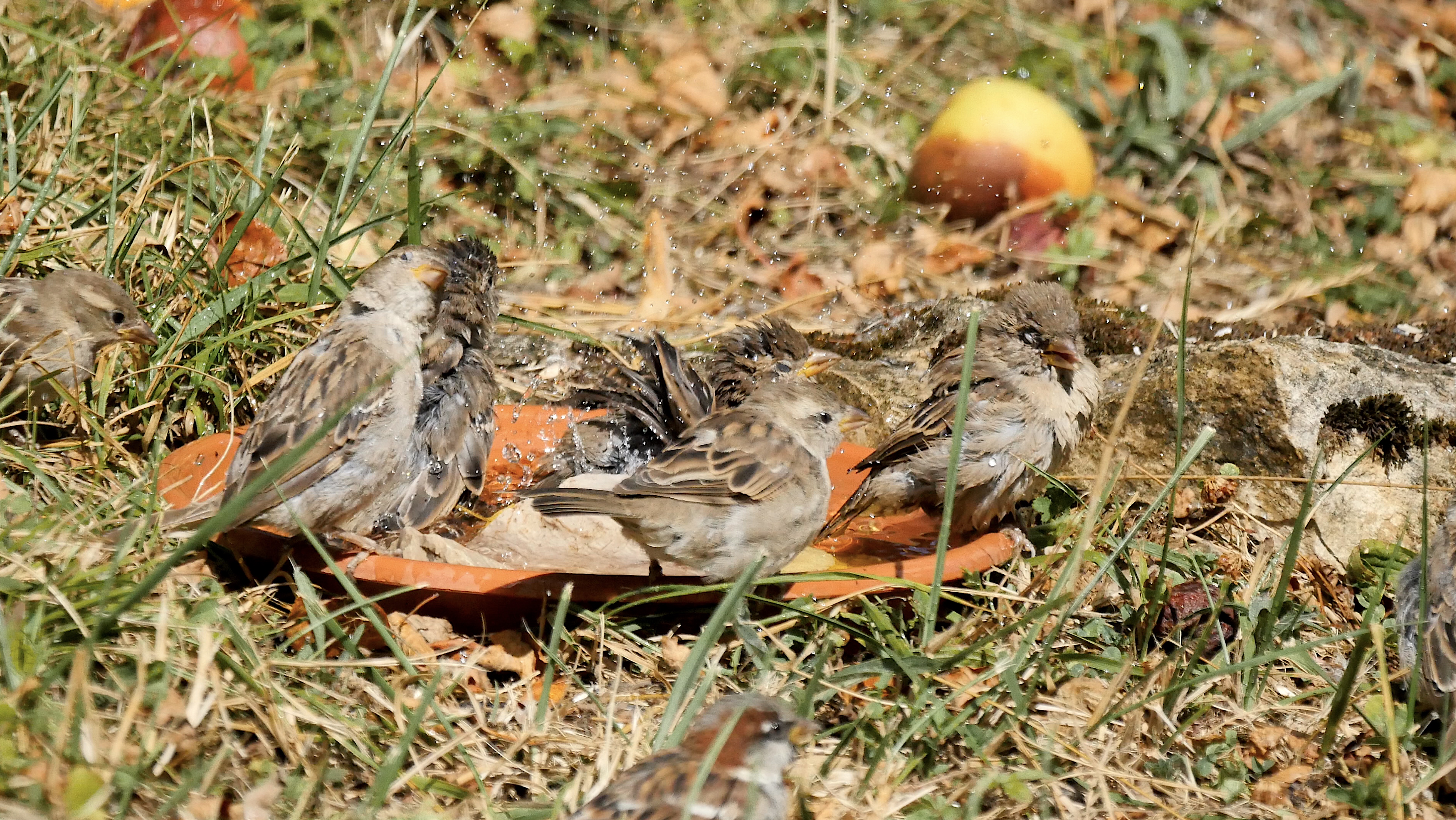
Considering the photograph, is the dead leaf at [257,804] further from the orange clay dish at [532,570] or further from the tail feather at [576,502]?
the tail feather at [576,502]

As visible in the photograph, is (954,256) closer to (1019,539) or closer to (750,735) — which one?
(1019,539)

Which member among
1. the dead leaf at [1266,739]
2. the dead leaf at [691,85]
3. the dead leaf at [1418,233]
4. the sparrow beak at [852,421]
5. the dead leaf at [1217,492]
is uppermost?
the sparrow beak at [852,421]

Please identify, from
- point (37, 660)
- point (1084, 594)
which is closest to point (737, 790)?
point (1084, 594)

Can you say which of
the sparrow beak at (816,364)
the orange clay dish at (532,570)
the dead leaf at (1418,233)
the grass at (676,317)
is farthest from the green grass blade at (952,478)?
the dead leaf at (1418,233)

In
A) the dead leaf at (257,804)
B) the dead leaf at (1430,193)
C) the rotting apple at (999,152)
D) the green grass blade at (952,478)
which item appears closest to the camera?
the dead leaf at (257,804)

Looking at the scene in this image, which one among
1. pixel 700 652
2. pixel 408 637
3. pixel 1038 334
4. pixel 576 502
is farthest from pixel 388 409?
pixel 1038 334

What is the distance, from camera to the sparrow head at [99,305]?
15.8 feet

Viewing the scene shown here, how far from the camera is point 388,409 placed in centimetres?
448

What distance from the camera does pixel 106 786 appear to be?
2.82 metres

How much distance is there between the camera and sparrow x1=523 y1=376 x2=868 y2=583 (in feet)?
12.9

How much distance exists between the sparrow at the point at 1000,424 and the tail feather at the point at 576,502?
131 centimetres

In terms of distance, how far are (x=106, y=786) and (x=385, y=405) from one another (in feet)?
6.04

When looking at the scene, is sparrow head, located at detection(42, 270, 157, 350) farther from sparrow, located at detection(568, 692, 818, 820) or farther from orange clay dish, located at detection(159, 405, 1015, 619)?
sparrow, located at detection(568, 692, 818, 820)

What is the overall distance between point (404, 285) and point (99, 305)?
107 centimetres
